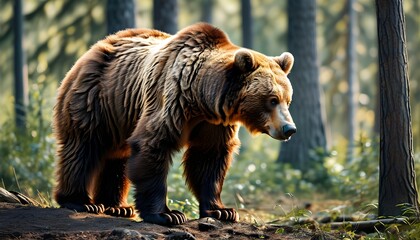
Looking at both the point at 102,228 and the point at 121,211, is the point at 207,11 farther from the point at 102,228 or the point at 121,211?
the point at 102,228

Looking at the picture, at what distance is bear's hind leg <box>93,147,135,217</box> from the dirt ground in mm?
896

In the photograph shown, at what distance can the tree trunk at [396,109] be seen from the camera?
680cm

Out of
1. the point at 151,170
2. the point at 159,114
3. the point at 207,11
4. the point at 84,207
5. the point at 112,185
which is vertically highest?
the point at 207,11

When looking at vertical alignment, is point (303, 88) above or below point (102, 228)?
above

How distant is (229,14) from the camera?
1046 inches

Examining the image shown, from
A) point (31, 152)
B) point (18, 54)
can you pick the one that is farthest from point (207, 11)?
point (31, 152)

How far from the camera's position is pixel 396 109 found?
682cm

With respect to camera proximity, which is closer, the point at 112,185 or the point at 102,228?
the point at 102,228

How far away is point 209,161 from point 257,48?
24716 mm

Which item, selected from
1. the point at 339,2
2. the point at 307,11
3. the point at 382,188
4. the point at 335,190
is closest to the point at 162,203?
the point at 382,188

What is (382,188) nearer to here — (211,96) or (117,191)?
(211,96)

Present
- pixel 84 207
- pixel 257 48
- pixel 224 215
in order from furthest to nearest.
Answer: pixel 257 48 → pixel 84 207 → pixel 224 215

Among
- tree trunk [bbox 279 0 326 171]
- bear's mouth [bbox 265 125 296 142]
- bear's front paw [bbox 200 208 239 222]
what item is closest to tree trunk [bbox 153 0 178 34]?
tree trunk [bbox 279 0 326 171]

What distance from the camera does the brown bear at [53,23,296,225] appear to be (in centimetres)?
626
